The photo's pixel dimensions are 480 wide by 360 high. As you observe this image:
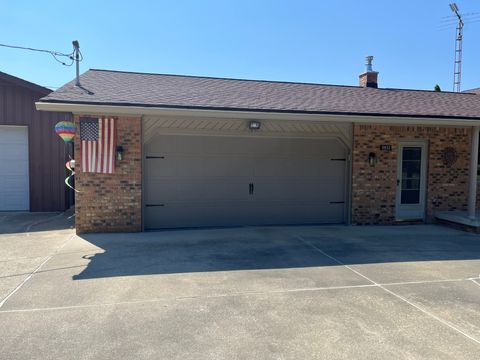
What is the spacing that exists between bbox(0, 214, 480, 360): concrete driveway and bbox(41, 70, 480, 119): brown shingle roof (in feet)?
9.23

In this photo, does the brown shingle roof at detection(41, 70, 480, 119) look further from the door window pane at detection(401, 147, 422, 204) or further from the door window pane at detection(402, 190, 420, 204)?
the door window pane at detection(402, 190, 420, 204)

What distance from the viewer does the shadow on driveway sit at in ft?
19.1

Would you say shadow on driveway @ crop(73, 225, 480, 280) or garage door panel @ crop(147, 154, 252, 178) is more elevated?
garage door panel @ crop(147, 154, 252, 178)

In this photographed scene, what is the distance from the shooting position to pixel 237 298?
4477mm

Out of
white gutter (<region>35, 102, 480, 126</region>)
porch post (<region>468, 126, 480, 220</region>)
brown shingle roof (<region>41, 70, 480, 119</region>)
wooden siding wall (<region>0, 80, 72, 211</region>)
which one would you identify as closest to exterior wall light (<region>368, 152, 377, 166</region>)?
white gutter (<region>35, 102, 480, 126</region>)

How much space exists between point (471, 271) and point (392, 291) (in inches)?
73.7

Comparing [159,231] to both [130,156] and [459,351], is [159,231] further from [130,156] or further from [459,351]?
[459,351]

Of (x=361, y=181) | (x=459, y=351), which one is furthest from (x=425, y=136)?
(x=459, y=351)

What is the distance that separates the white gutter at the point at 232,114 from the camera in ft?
24.0

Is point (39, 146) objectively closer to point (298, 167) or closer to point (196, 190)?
point (196, 190)

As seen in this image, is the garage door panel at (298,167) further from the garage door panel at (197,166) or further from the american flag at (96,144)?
the american flag at (96,144)

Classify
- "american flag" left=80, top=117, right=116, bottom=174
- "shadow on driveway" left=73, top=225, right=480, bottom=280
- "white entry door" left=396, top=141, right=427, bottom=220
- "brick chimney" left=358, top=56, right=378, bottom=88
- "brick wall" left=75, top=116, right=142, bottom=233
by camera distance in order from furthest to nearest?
"brick chimney" left=358, top=56, right=378, bottom=88 < "white entry door" left=396, top=141, right=427, bottom=220 < "brick wall" left=75, top=116, right=142, bottom=233 < "american flag" left=80, top=117, right=116, bottom=174 < "shadow on driveway" left=73, top=225, right=480, bottom=280

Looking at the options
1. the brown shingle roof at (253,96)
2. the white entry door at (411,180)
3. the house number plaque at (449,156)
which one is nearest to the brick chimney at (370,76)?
the brown shingle roof at (253,96)

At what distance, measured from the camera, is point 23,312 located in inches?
159
